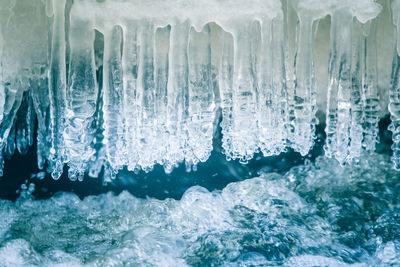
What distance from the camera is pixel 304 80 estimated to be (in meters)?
1.73

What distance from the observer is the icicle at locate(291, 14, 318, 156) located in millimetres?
1673

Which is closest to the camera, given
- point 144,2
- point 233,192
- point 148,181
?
point 144,2

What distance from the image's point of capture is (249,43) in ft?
A: 5.50

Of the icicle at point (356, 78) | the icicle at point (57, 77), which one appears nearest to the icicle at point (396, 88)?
the icicle at point (356, 78)

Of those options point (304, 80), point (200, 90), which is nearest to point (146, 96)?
point (200, 90)

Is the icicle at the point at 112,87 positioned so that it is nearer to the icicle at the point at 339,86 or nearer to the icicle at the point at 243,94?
the icicle at the point at 243,94

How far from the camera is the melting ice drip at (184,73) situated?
162 centimetres

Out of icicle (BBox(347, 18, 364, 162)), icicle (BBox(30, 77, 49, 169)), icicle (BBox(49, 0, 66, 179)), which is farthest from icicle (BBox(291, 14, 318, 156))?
icicle (BBox(30, 77, 49, 169))

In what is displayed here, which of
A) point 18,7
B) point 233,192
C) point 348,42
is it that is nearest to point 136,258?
point 233,192

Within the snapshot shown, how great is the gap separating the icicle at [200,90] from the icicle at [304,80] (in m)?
0.34

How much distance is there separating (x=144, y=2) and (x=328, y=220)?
4.56 ft

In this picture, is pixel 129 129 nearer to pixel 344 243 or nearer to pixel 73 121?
pixel 73 121

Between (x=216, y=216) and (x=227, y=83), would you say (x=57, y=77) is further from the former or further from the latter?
(x=216, y=216)

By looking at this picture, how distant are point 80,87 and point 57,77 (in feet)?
0.29
